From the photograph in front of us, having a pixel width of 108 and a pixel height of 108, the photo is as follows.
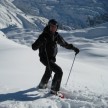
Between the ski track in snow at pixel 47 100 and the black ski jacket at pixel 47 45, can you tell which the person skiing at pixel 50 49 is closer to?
the black ski jacket at pixel 47 45

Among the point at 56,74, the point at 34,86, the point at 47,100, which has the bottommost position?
the point at 34,86

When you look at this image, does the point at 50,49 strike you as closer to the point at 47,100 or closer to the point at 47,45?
the point at 47,45

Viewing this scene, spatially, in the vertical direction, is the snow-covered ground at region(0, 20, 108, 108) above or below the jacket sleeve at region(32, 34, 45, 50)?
below

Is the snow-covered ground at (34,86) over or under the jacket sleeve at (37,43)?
under

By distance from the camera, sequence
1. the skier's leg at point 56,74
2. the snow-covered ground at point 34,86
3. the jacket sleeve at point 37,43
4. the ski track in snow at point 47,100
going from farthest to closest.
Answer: the skier's leg at point 56,74, the jacket sleeve at point 37,43, the snow-covered ground at point 34,86, the ski track in snow at point 47,100

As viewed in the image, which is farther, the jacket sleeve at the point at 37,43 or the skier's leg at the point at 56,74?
the skier's leg at the point at 56,74

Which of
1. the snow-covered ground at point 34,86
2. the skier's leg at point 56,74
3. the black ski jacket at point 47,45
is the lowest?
the snow-covered ground at point 34,86

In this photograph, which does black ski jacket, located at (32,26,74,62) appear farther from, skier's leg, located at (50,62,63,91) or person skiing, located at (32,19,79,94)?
skier's leg, located at (50,62,63,91)

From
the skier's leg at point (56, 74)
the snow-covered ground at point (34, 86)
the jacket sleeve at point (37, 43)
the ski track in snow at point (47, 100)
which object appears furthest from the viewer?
the skier's leg at point (56, 74)

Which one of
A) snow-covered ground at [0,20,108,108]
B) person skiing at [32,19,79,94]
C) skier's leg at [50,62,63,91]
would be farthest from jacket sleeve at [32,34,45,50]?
snow-covered ground at [0,20,108,108]

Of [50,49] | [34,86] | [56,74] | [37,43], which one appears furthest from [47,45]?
[34,86]

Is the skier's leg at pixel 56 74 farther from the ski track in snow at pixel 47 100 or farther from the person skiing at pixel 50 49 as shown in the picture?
the ski track in snow at pixel 47 100

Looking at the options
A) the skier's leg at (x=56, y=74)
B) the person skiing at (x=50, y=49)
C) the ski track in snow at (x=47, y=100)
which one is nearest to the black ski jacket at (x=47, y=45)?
Result: the person skiing at (x=50, y=49)

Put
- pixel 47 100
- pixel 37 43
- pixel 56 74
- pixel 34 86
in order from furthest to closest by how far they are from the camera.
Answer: pixel 34 86 < pixel 56 74 < pixel 37 43 < pixel 47 100
